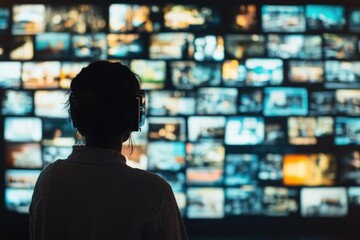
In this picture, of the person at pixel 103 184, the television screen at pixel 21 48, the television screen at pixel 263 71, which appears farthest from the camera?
the television screen at pixel 21 48

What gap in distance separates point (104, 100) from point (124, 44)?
2.90 meters

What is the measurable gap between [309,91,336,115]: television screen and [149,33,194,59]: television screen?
953 millimetres

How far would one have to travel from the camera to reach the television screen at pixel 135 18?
3.77 metres

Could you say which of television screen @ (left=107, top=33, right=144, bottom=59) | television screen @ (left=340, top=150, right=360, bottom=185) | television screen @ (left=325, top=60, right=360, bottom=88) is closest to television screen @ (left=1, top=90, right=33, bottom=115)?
television screen @ (left=107, top=33, right=144, bottom=59)

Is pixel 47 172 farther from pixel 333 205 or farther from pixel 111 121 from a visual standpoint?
pixel 333 205

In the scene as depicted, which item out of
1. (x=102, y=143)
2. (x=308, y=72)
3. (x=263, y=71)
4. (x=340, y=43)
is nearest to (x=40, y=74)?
(x=263, y=71)

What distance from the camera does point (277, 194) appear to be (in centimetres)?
381

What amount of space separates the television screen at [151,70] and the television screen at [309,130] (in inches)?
39.2

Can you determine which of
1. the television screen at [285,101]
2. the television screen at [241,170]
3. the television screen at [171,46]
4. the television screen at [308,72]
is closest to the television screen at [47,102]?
the television screen at [171,46]

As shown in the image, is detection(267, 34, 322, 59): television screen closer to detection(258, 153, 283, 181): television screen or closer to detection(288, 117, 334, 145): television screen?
detection(288, 117, 334, 145): television screen

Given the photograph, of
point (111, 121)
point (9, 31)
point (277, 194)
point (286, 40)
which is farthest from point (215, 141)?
point (111, 121)

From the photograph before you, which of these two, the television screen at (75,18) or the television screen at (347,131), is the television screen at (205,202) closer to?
the television screen at (347,131)

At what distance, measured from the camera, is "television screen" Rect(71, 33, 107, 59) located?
149 inches

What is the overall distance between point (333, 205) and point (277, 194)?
0.43 m
